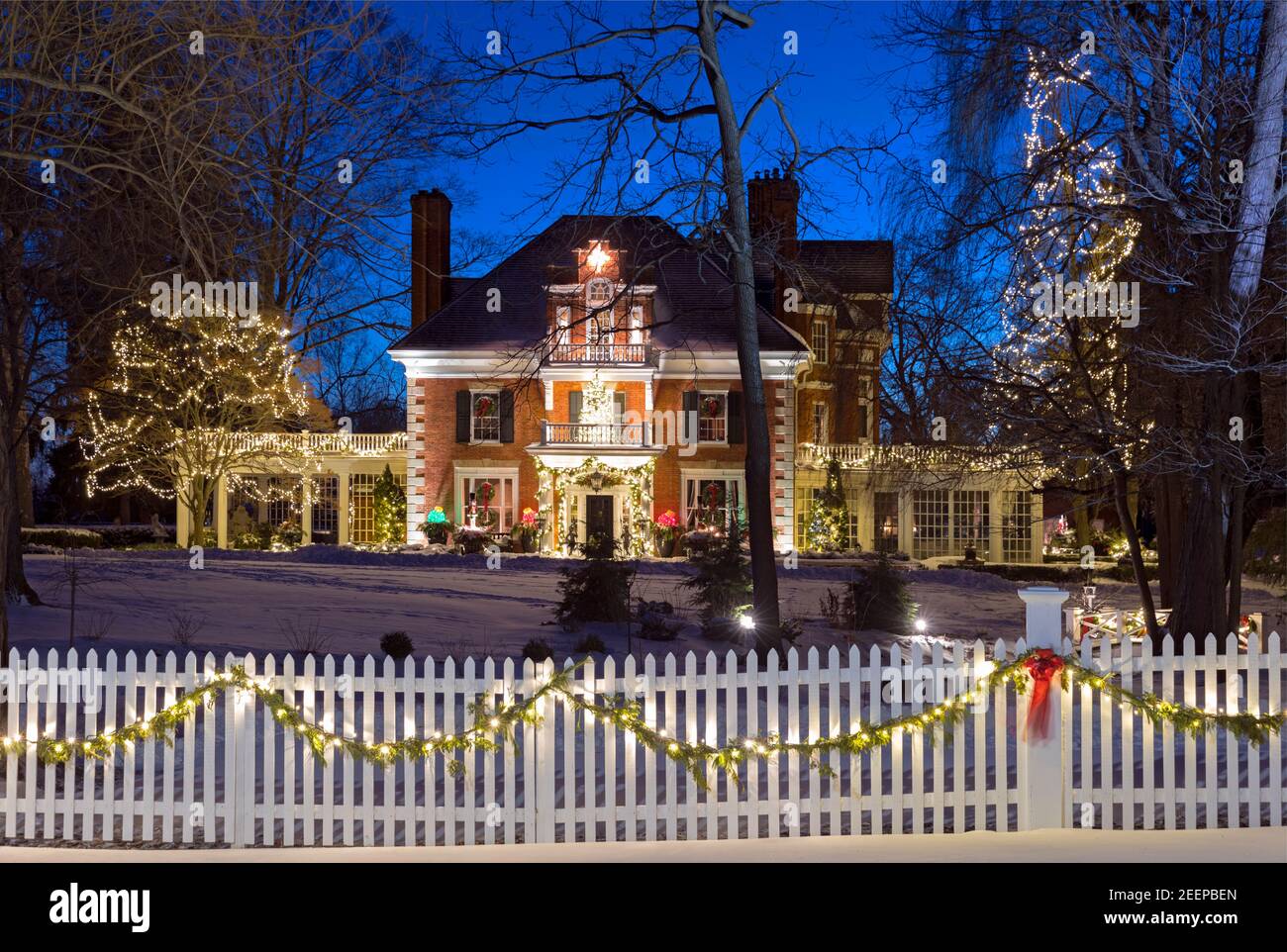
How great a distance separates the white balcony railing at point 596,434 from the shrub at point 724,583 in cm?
1537

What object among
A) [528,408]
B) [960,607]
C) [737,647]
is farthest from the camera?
[528,408]

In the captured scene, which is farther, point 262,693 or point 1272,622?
point 1272,622

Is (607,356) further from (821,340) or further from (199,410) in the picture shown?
(199,410)

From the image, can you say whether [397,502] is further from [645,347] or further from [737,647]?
[737,647]

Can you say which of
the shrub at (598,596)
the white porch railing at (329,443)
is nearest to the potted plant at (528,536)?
the white porch railing at (329,443)

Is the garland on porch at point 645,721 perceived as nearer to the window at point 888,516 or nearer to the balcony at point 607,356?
the balcony at point 607,356

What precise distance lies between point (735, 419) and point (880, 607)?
51.3 feet

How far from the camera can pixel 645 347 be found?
29984 millimetres

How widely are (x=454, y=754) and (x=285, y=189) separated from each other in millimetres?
4137

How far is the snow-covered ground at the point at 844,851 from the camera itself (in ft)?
20.0

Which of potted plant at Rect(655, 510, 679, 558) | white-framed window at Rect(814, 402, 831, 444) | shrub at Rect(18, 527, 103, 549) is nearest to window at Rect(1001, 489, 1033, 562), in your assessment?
white-framed window at Rect(814, 402, 831, 444)

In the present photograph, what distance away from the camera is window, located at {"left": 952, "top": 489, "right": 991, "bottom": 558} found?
31844mm

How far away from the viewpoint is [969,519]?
32.0 metres

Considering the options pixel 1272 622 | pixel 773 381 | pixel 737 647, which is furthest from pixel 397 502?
pixel 1272 622
